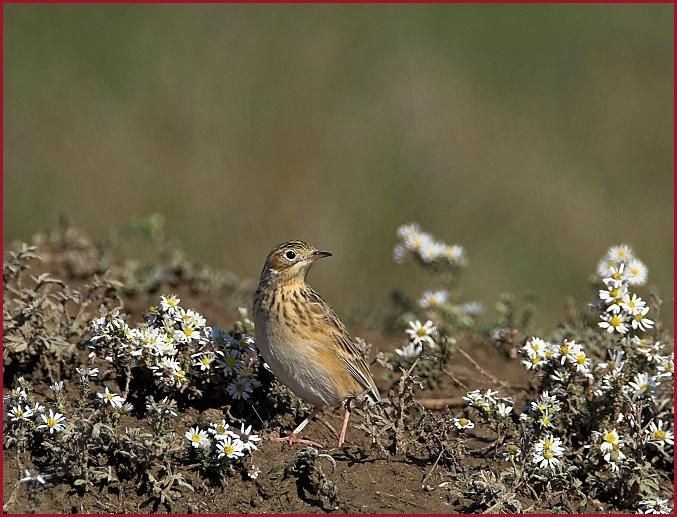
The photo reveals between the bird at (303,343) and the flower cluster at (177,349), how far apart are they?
27cm

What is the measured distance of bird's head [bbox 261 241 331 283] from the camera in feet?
23.2

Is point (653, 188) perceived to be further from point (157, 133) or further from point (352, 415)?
point (352, 415)

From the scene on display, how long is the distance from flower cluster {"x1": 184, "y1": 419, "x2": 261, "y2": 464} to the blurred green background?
6.71 metres

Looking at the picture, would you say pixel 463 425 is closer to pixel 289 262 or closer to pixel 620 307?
pixel 620 307

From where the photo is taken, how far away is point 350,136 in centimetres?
1520

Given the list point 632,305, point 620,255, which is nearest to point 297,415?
point 632,305

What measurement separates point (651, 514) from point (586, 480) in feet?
1.35

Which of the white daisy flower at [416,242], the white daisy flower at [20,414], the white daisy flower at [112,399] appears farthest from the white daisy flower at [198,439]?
the white daisy flower at [416,242]

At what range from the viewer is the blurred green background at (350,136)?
14.1 metres

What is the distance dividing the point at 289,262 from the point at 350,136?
8.29 metres

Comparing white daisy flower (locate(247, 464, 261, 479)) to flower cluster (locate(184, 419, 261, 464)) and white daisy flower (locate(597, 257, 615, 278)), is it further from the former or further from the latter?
white daisy flower (locate(597, 257, 615, 278))

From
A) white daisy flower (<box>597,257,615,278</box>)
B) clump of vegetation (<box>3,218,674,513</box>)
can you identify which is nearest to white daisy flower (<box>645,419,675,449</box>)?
clump of vegetation (<box>3,218,674,513</box>)

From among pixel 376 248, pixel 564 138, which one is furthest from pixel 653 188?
pixel 376 248

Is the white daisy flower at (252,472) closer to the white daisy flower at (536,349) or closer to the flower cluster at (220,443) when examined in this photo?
the flower cluster at (220,443)
